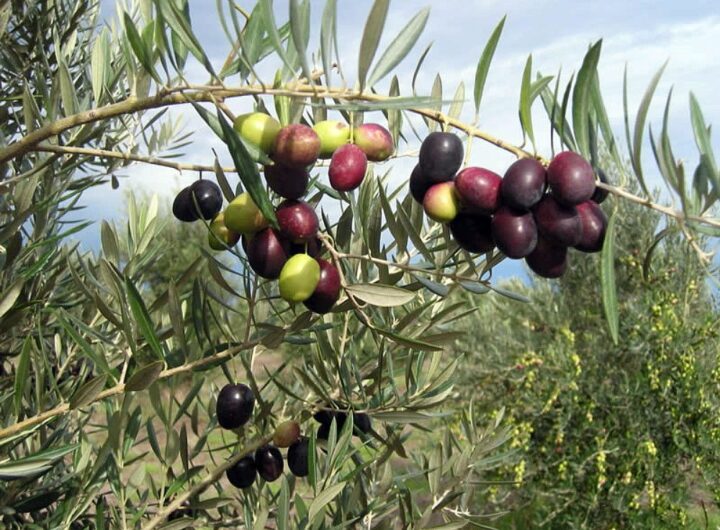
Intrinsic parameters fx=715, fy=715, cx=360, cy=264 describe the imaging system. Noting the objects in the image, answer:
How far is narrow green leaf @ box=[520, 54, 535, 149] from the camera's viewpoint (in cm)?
68

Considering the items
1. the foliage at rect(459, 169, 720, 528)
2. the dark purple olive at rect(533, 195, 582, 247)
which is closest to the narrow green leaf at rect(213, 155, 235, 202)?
the dark purple olive at rect(533, 195, 582, 247)

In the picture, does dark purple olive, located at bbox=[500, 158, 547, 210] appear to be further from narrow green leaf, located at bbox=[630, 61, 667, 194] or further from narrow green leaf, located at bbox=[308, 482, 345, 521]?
narrow green leaf, located at bbox=[308, 482, 345, 521]

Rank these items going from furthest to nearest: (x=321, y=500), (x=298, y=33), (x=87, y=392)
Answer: (x=321, y=500) < (x=87, y=392) < (x=298, y=33)

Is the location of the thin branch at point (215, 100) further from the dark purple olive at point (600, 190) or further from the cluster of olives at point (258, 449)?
the cluster of olives at point (258, 449)

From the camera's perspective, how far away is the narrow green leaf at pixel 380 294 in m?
0.86

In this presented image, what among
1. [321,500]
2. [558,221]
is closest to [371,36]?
[558,221]

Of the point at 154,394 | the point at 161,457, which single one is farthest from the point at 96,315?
the point at 154,394

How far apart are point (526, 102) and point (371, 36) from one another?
0.56 ft

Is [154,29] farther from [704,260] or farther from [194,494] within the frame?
[194,494]

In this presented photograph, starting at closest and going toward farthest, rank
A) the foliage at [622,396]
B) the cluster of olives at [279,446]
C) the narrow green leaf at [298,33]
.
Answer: the narrow green leaf at [298,33] → the cluster of olives at [279,446] → the foliage at [622,396]

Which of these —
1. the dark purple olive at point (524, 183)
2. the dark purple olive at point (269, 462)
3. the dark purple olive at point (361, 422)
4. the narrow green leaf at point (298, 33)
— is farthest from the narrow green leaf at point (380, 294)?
the dark purple olive at point (269, 462)

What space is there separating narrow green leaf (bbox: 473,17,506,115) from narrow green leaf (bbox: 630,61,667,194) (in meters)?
0.16

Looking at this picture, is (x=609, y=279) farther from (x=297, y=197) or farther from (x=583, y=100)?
(x=297, y=197)

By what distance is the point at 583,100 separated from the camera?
707 millimetres
